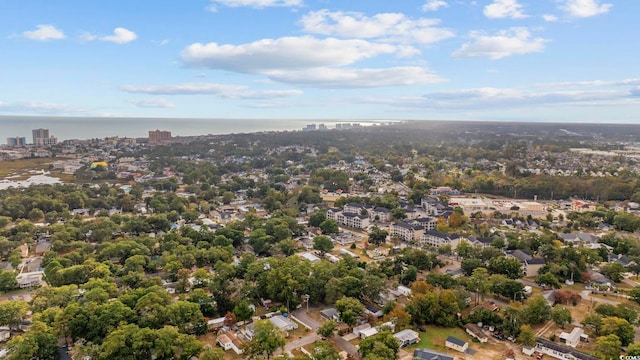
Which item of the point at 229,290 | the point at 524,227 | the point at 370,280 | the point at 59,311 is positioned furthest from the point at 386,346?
the point at 524,227

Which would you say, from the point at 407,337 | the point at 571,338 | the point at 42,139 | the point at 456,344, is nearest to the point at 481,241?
the point at 571,338

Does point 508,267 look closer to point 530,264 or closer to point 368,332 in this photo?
point 530,264

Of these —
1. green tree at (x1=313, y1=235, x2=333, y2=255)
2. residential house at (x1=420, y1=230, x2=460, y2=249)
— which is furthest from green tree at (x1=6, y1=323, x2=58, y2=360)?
residential house at (x1=420, y1=230, x2=460, y2=249)

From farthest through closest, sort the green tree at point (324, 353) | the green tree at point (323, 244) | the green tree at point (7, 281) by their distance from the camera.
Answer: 1. the green tree at point (323, 244)
2. the green tree at point (7, 281)
3. the green tree at point (324, 353)

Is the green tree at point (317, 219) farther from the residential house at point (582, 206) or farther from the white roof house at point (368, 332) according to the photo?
the residential house at point (582, 206)

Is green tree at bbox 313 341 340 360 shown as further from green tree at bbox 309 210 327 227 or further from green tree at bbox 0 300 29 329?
green tree at bbox 309 210 327 227

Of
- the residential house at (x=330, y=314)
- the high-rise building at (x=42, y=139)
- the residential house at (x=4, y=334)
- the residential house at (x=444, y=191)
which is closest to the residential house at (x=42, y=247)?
the residential house at (x=4, y=334)

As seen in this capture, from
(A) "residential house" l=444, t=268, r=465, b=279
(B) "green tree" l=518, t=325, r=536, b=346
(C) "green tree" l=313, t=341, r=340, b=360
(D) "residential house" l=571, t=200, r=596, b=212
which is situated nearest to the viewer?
→ (C) "green tree" l=313, t=341, r=340, b=360

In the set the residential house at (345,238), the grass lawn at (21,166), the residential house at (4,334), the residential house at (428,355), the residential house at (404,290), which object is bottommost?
the residential house at (4,334)
